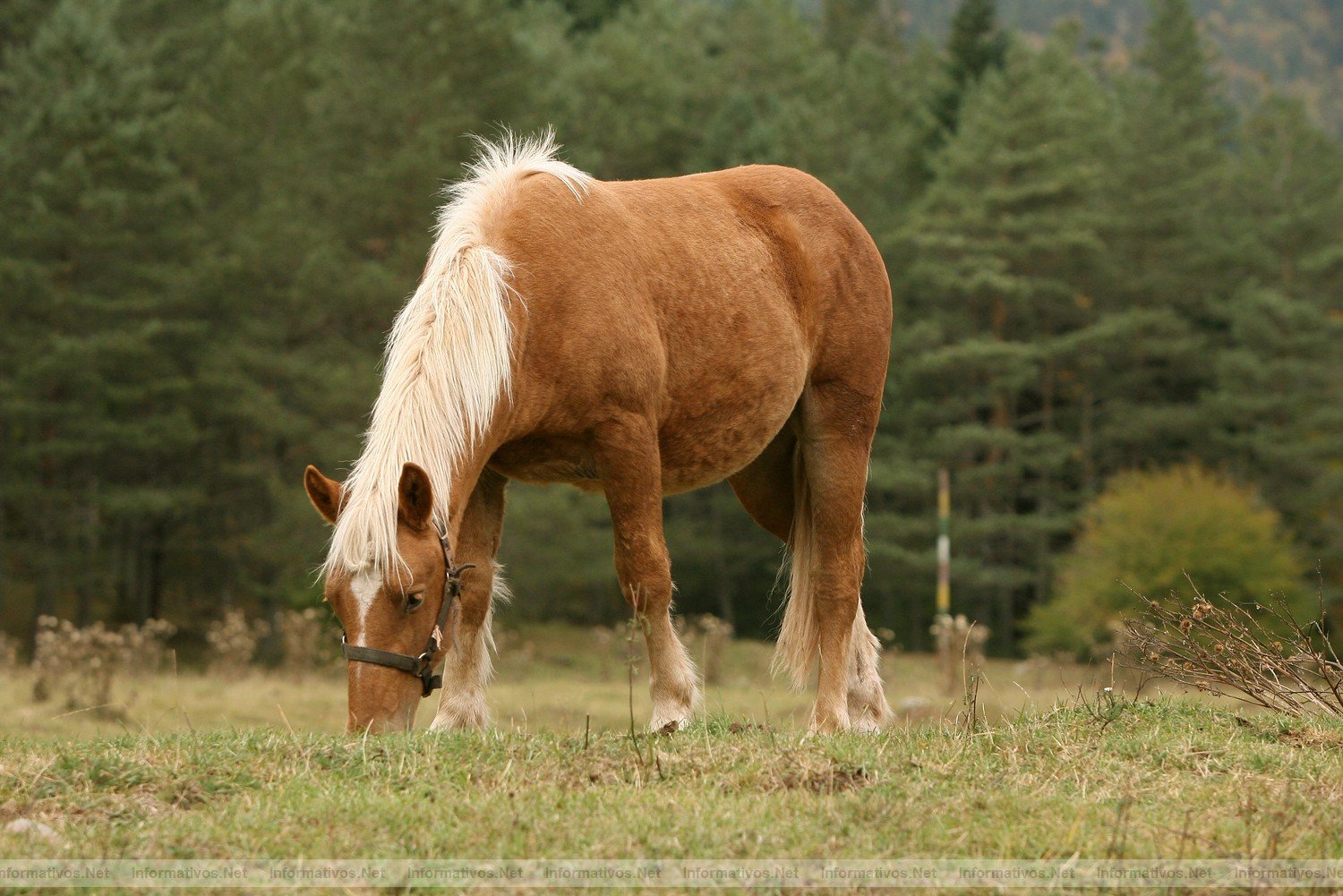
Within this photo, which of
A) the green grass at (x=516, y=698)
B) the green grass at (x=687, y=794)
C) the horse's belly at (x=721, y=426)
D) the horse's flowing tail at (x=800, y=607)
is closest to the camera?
the green grass at (x=687, y=794)

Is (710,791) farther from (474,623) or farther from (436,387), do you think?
(474,623)

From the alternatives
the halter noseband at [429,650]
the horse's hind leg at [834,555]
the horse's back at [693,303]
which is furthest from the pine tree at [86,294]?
the halter noseband at [429,650]

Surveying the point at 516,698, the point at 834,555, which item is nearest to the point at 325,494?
the point at 834,555

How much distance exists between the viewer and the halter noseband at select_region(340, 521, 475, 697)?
431cm

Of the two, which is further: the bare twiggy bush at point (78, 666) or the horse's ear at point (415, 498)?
the bare twiggy bush at point (78, 666)

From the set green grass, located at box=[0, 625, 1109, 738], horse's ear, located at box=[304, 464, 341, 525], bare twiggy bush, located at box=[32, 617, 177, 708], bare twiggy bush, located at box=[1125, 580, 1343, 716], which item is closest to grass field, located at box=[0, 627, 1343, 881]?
bare twiggy bush, located at box=[1125, 580, 1343, 716]

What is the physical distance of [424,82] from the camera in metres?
29.2

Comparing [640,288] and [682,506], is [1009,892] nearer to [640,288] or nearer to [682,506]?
[640,288]

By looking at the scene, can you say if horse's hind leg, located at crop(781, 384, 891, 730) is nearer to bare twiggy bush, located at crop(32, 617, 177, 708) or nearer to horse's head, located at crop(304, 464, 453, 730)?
horse's head, located at crop(304, 464, 453, 730)

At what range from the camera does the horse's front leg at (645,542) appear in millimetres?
5117

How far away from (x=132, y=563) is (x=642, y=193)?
87.7ft

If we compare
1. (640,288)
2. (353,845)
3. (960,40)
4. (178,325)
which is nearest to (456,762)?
(353,845)

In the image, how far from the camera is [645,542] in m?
5.12

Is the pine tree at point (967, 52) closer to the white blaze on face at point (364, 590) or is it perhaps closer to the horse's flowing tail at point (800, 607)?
the horse's flowing tail at point (800, 607)
